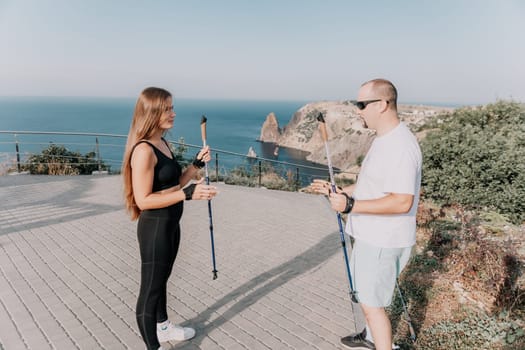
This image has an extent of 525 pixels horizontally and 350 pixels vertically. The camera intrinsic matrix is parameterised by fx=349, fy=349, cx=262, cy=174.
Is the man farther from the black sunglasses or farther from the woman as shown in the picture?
the woman

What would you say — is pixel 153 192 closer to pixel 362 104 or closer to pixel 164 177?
pixel 164 177

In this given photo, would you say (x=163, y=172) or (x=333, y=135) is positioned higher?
(x=163, y=172)

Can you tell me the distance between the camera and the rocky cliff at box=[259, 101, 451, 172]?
61.6 meters

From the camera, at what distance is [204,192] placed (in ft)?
8.73

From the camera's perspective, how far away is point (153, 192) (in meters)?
2.65

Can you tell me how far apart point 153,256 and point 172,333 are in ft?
3.58

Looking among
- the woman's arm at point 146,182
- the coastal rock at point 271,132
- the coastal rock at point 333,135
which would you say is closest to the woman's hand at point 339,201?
the woman's arm at point 146,182

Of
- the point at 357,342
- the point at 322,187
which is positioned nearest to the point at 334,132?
the point at 357,342

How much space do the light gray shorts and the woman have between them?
1223 mm

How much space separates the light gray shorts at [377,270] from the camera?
2.45m

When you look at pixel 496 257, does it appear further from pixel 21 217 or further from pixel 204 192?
pixel 21 217

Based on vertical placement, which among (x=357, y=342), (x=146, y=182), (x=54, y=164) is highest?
(x=146, y=182)

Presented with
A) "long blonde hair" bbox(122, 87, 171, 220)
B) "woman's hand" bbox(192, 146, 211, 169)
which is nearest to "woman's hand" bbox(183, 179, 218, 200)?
"long blonde hair" bbox(122, 87, 171, 220)

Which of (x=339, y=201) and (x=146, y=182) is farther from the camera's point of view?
(x=146, y=182)
